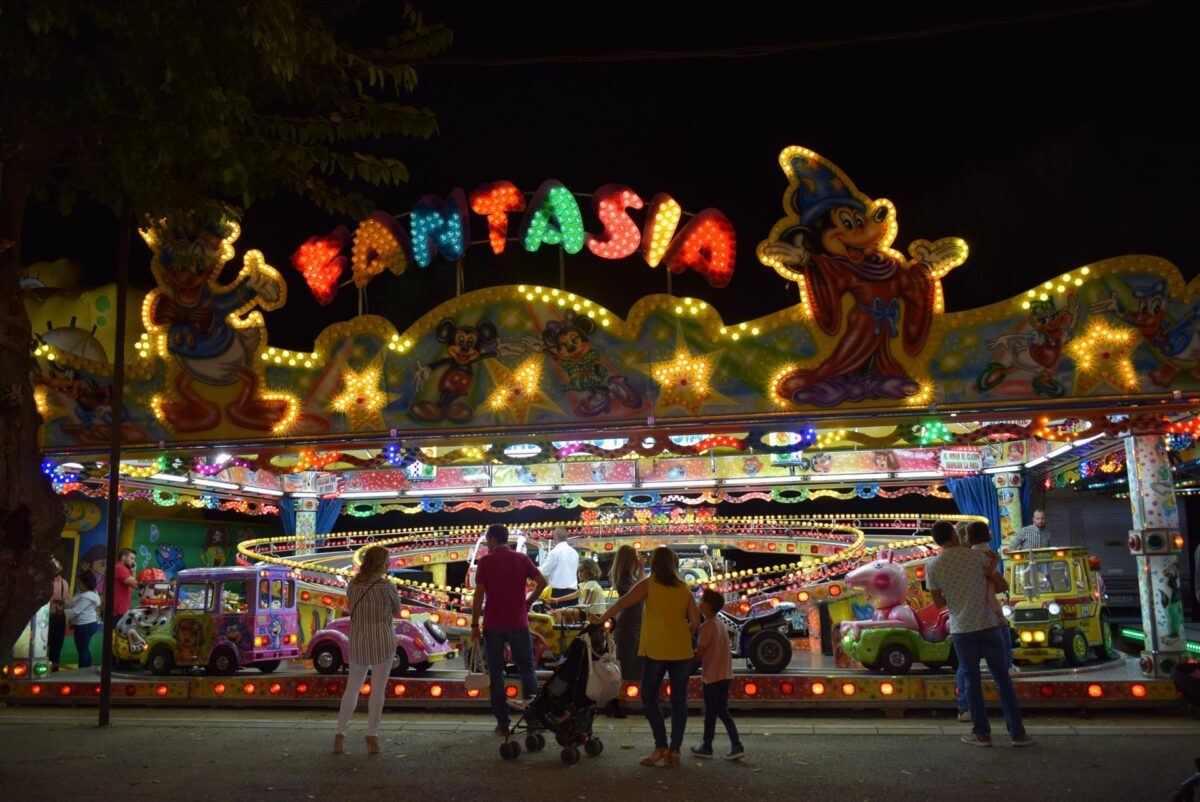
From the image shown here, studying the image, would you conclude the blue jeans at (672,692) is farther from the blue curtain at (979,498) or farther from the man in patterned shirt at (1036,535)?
the blue curtain at (979,498)

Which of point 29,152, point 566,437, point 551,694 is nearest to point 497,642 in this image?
point 551,694

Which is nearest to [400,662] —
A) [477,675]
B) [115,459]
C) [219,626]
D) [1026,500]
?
[219,626]

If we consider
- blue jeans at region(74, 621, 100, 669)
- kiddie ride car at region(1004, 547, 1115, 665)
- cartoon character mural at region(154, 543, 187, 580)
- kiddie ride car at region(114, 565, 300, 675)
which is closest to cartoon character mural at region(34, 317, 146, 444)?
kiddie ride car at region(114, 565, 300, 675)

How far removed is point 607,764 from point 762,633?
468 centimetres

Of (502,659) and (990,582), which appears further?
(502,659)

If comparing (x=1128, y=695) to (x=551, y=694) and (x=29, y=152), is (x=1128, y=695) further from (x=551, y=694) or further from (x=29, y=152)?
(x=29, y=152)

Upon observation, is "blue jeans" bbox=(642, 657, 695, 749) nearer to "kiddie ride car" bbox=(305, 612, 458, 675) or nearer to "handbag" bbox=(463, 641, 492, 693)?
"handbag" bbox=(463, 641, 492, 693)

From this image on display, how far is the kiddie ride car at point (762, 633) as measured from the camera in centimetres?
1204

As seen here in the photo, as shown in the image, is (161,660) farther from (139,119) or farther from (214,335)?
(139,119)

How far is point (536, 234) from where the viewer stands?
39.1 ft

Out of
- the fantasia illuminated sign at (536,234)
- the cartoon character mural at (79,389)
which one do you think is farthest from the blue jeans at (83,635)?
the fantasia illuminated sign at (536,234)

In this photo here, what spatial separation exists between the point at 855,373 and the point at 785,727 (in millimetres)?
3888

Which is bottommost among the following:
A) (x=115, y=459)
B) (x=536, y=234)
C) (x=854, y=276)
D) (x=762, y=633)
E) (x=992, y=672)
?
(x=992, y=672)

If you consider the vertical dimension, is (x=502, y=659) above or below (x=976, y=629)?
below
